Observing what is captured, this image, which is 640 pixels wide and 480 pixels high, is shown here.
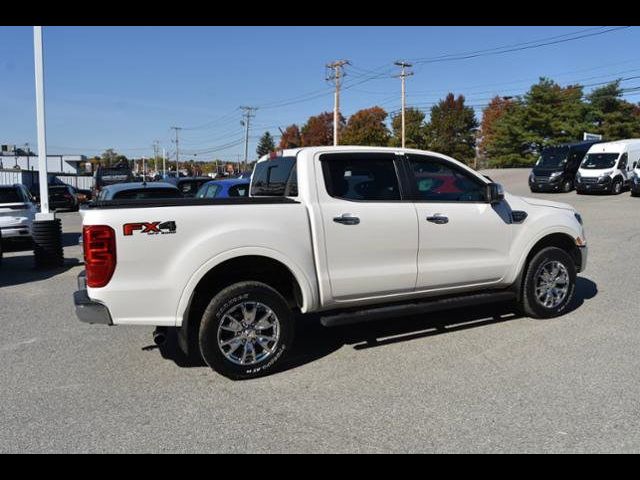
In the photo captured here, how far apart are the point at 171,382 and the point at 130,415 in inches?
25.1

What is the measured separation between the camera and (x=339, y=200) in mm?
4926

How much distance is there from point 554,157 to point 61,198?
25.3 metres

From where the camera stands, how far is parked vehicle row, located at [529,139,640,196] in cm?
2514

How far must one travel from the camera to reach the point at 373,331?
19.1ft

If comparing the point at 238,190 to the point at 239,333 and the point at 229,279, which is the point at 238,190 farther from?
the point at 239,333

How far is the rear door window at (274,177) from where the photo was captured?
5289 mm

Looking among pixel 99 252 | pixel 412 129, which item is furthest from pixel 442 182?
pixel 412 129

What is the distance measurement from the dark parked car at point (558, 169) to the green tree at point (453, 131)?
Result: 47025mm

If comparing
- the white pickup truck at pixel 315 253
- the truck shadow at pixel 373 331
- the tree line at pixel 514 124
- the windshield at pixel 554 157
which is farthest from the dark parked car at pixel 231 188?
the tree line at pixel 514 124

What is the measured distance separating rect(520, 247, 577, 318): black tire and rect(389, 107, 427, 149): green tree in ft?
223

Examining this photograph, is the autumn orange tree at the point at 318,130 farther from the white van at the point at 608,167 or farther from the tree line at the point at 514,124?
the white van at the point at 608,167

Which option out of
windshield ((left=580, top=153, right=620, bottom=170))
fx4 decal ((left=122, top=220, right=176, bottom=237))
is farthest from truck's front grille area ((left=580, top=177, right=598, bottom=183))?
fx4 decal ((left=122, top=220, right=176, bottom=237))

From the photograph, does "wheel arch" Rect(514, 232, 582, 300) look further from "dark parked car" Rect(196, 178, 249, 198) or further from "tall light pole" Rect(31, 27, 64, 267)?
"tall light pole" Rect(31, 27, 64, 267)
